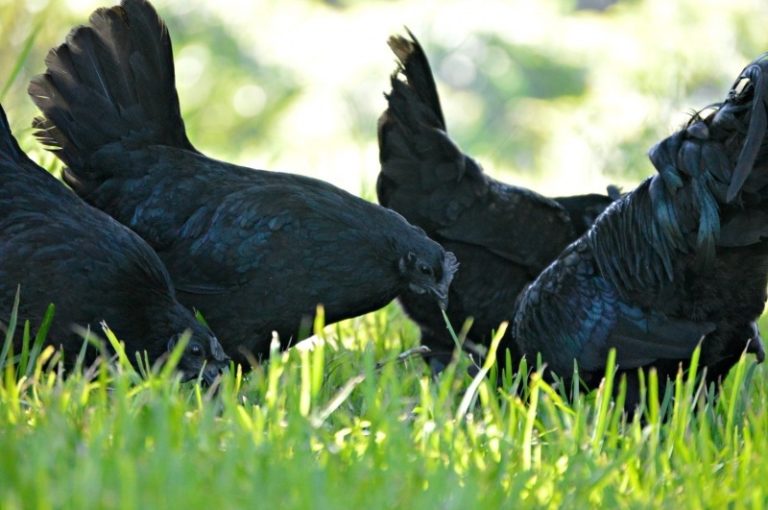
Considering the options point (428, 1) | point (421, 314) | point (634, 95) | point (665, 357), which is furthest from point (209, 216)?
Result: point (428, 1)

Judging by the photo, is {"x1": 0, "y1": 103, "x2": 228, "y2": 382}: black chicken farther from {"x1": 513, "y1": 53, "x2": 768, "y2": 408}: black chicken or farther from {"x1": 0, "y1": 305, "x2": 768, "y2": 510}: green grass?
{"x1": 513, "y1": 53, "x2": 768, "y2": 408}: black chicken

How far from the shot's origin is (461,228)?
4953 mm

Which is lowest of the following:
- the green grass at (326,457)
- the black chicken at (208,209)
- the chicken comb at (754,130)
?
the green grass at (326,457)

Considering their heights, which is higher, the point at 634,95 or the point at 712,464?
the point at 634,95

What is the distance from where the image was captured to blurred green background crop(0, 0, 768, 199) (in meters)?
12.3

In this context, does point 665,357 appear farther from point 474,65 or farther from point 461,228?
point 474,65

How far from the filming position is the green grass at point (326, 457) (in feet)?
7.47

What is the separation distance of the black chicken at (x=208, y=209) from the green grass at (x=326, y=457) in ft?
2.54

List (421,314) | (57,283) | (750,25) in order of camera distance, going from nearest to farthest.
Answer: (57,283) → (421,314) → (750,25)

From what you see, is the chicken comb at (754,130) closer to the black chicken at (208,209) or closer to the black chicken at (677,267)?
the black chicken at (677,267)

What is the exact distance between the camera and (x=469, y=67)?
14.6 m

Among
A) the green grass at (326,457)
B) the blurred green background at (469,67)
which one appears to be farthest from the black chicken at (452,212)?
the blurred green background at (469,67)

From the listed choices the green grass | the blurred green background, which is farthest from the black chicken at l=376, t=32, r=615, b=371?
the blurred green background

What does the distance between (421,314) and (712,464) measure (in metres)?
2.00
